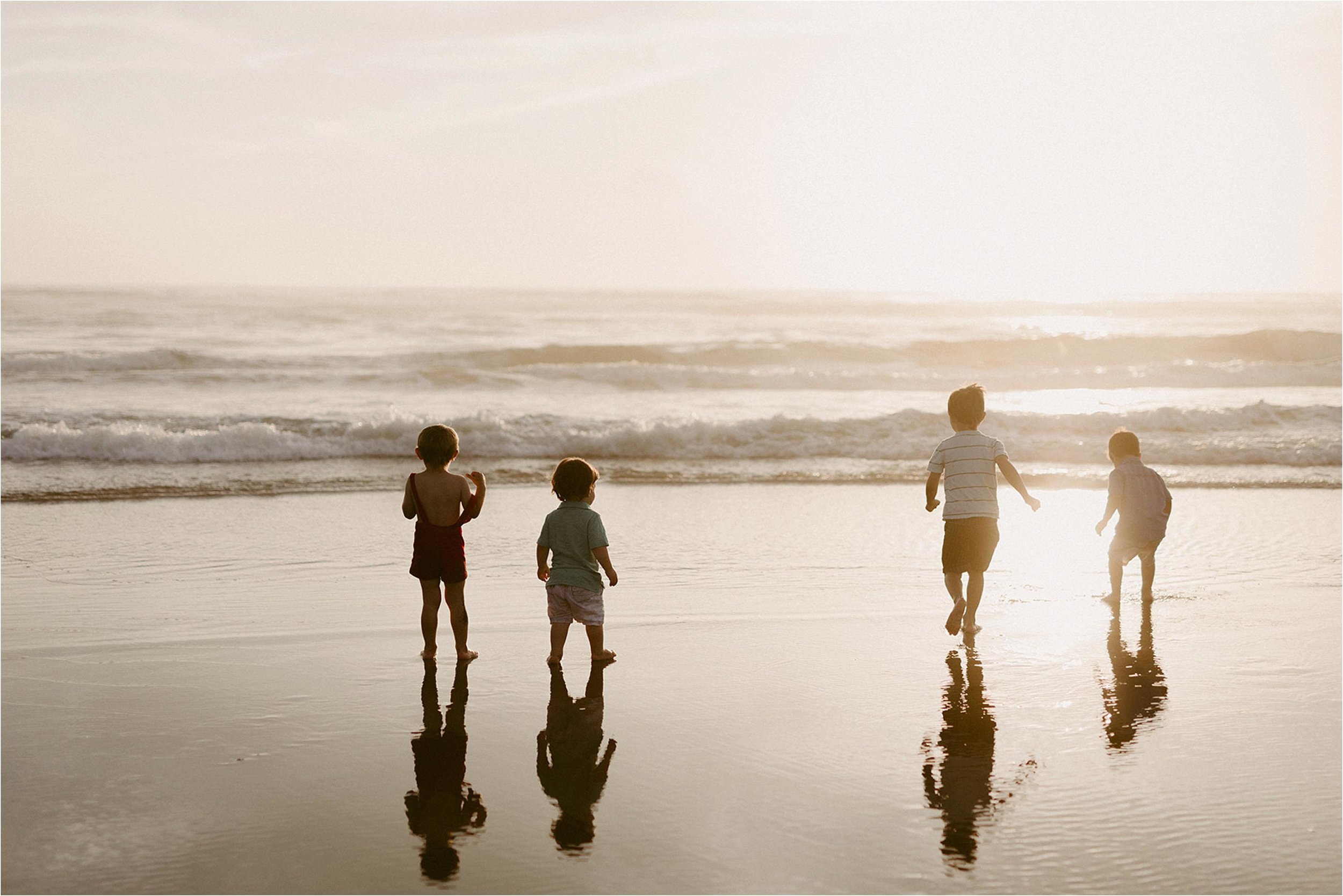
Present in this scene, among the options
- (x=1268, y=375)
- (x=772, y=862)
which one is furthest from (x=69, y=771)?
(x=1268, y=375)

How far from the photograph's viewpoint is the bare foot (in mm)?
6125

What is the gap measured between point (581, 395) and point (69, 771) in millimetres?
20726

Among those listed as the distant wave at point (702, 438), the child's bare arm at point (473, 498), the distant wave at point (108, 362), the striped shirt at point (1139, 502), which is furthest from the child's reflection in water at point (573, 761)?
the distant wave at point (108, 362)

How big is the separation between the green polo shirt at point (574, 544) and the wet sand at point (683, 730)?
0.48m

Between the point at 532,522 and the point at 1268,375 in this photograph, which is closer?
the point at 532,522

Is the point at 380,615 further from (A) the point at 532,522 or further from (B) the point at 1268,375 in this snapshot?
(B) the point at 1268,375

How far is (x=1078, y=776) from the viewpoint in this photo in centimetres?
418

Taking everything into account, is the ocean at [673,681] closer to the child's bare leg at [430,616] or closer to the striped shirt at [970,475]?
the child's bare leg at [430,616]

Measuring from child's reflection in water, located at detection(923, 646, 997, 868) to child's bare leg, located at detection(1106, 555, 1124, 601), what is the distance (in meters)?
1.95

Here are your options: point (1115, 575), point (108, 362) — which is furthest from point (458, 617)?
point (108, 362)

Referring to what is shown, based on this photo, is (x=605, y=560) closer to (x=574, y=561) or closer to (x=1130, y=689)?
(x=574, y=561)

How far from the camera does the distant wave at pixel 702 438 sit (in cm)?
1476

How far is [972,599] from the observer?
634 centimetres

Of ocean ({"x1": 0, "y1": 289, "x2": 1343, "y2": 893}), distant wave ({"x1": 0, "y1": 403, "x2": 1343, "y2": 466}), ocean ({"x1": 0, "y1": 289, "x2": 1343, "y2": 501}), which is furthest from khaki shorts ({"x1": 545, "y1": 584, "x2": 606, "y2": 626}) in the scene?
distant wave ({"x1": 0, "y1": 403, "x2": 1343, "y2": 466})
